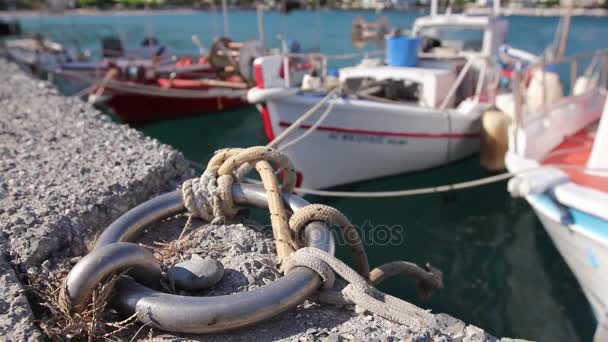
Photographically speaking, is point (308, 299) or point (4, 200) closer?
point (308, 299)

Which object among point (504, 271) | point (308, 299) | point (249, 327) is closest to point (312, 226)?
point (308, 299)

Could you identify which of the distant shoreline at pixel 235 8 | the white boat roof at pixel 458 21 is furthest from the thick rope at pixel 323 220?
the distant shoreline at pixel 235 8

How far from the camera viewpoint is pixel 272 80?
650 cm

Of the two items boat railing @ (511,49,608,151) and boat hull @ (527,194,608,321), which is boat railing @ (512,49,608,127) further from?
boat hull @ (527,194,608,321)

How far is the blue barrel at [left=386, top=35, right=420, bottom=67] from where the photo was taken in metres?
7.87

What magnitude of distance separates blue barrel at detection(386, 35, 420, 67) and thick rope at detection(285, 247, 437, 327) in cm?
663

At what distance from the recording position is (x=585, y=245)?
4.21 meters

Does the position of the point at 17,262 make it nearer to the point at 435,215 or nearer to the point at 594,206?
the point at 594,206

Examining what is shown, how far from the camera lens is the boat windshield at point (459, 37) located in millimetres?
9328

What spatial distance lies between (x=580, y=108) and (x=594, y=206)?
3.29m

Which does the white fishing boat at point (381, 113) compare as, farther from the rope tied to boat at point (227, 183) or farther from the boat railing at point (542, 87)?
the rope tied to boat at point (227, 183)

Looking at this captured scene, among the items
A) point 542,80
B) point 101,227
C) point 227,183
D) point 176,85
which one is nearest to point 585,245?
point 542,80

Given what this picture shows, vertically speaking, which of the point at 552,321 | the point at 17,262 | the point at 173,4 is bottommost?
the point at 552,321

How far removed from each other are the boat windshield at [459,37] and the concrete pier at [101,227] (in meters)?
7.38
